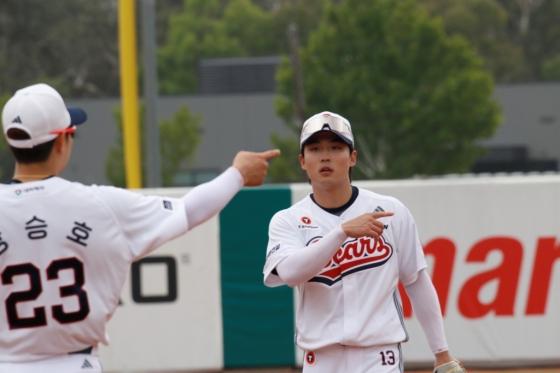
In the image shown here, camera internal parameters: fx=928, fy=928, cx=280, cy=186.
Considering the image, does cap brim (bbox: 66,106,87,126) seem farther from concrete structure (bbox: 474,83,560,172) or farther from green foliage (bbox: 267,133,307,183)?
concrete structure (bbox: 474,83,560,172)

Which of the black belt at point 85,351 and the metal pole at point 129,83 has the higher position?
the metal pole at point 129,83

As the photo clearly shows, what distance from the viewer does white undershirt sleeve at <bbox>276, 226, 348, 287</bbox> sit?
401cm

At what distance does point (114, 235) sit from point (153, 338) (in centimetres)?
613

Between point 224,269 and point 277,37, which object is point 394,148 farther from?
point 277,37

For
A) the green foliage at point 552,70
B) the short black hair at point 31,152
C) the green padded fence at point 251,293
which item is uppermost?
the green foliage at point 552,70

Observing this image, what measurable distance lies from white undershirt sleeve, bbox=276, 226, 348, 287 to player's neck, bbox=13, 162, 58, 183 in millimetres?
1248

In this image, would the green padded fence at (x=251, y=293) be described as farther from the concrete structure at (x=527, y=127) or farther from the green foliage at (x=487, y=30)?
the green foliage at (x=487, y=30)

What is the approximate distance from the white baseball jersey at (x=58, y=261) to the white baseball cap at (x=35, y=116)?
0.51 feet

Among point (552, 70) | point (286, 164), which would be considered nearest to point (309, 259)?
point (286, 164)

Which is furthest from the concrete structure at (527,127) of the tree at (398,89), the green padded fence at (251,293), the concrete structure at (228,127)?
the green padded fence at (251,293)

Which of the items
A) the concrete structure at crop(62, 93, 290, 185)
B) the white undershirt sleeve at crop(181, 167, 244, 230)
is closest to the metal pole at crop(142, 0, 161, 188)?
the white undershirt sleeve at crop(181, 167, 244, 230)

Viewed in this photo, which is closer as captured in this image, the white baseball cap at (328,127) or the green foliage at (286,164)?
the white baseball cap at (328,127)

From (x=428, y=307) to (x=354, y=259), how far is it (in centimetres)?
50

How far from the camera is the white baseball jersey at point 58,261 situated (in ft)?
10.5
